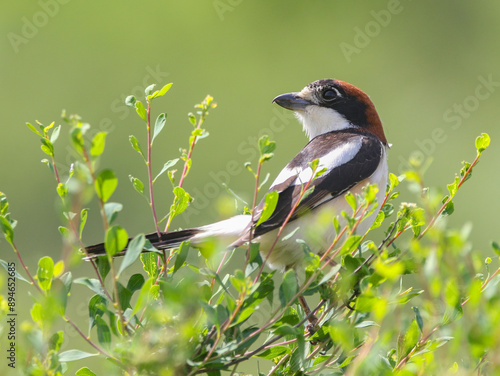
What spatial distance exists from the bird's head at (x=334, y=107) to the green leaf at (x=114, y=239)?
2.65 m

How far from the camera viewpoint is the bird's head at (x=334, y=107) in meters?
4.20

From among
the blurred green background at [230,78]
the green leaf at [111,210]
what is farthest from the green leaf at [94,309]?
the blurred green background at [230,78]

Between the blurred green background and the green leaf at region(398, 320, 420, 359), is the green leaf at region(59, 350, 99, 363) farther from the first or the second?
the blurred green background

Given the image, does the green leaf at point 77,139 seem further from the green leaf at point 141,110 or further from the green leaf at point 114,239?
the green leaf at point 141,110

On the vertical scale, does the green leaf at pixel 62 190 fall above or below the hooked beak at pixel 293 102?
→ above

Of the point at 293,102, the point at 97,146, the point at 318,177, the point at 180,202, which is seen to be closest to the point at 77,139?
the point at 97,146

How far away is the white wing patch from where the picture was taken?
346cm

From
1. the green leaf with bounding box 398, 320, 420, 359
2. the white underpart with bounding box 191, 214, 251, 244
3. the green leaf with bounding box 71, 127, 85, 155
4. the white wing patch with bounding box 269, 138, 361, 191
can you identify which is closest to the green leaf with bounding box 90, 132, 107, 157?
the green leaf with bounding box 71, 127, 85, 155

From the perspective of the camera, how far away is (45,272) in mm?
1792

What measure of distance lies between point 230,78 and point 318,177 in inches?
383

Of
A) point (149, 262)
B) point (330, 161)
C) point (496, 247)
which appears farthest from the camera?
point (330, 161)

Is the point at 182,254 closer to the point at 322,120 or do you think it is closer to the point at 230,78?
the point at 322,120

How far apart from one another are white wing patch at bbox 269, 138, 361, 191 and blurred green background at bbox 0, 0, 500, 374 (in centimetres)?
457

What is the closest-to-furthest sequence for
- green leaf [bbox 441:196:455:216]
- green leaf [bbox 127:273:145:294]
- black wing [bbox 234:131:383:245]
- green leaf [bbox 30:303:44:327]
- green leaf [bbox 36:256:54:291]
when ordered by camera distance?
green leaf [bbox 30:303:44:327], green leaf [bbox 36:256:54:291], green leaf [bbox 127:273:145:294], green leaf [bbox 441:196:455:216], black wing [bbox 234:131:383:245]
